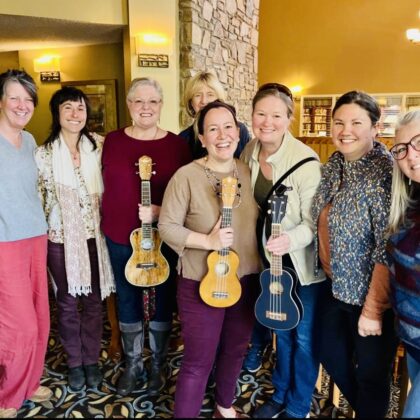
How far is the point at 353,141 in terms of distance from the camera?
1500 mm

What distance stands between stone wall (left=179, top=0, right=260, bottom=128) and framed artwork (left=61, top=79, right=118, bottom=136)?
158cm

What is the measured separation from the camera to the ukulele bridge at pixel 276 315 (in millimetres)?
1697

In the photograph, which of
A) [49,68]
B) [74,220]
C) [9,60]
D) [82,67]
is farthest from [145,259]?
[9,60]

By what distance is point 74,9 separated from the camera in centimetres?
470

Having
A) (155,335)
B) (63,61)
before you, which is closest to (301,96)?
(63,61)

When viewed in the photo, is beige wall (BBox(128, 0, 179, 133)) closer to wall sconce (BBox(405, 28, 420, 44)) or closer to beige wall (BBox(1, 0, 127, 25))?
beige wall (BBox(1, 0, 127, 25))

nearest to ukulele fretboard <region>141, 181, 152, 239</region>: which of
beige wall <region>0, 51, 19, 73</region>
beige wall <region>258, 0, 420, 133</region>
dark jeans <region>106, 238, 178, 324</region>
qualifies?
dark jeans <region>106, 238, 178, 324</region>

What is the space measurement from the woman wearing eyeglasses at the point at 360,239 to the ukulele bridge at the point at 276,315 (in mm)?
206

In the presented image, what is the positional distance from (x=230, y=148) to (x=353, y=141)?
1.54 feet

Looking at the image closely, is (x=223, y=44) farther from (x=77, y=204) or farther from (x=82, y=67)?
(x=77, y=204)

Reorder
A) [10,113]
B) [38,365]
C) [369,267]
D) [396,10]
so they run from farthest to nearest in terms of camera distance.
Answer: [396,10]
[38,365]
[10,113]
[369,267]

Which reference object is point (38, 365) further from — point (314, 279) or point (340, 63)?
point (340, 63)

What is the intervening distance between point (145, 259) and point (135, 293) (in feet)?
0.80

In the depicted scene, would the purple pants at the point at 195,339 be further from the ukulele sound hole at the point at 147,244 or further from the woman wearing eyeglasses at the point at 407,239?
the woman wearing eyeglasses at the point at 407,239
